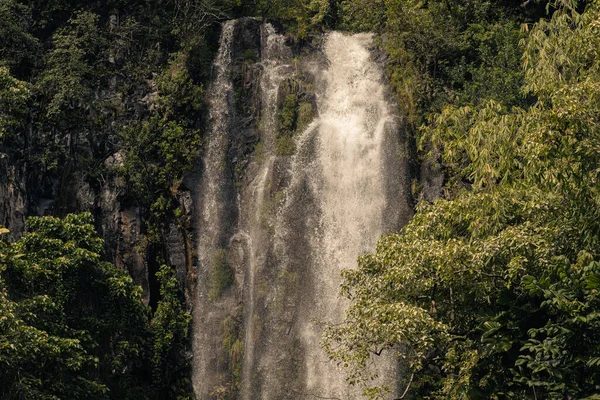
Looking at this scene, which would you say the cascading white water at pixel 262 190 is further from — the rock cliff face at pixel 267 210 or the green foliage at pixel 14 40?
the green foliage at pixel 14 40

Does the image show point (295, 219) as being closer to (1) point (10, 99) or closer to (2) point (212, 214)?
(2) point (212, 214)

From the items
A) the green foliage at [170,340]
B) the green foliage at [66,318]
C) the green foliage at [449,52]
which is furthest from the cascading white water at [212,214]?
the green foliage at [449,52]

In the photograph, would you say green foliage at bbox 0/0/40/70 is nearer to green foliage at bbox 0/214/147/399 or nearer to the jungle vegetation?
the jungle vegetation

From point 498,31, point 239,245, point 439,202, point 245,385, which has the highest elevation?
point 498,31

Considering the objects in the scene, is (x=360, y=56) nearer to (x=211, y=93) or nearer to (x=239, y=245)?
(x=211, y=93)

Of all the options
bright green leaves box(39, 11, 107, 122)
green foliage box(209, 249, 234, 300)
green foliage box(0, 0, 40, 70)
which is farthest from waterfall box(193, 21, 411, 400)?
green foliage box(0, 0, 40, 70)

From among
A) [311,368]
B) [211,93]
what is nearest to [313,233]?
[311,368]
